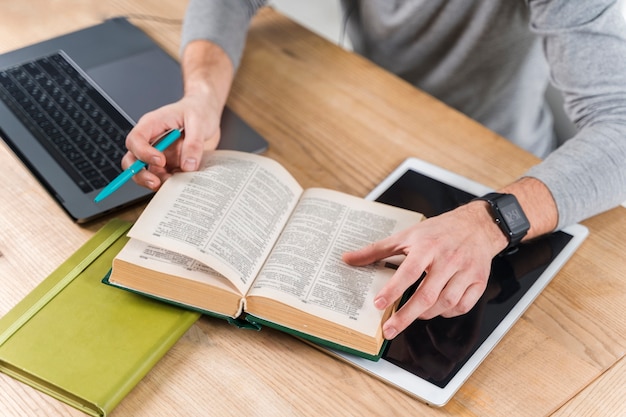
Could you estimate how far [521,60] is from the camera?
4.71ft

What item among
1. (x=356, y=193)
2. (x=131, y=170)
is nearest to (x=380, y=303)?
(x=356, y=193)

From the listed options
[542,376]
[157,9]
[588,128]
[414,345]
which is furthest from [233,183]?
[157,9]

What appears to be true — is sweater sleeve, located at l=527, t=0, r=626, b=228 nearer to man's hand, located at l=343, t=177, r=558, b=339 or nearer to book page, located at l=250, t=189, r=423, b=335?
man's hand, located at l=343, t=177, r=558, b=339

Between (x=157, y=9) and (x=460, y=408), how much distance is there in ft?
3.49

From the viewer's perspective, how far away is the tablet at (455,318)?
824 mm

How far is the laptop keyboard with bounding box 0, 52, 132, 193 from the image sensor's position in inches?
42.1

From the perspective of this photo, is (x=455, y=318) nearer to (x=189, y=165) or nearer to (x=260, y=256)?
(x=260, y=256)

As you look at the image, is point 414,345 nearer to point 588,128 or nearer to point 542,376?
point 542,376

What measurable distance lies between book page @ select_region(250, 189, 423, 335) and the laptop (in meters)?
0.24

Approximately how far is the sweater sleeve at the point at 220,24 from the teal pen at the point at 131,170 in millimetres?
296

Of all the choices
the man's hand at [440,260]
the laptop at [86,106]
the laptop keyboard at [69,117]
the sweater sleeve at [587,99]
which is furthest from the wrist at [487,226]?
the laptop keyboard at [69,117]

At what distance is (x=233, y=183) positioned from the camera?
3.10ft

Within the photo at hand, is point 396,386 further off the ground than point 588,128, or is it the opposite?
point 588,128

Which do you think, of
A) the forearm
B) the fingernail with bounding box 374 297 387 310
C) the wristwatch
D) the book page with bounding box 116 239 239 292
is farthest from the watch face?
the forearm
